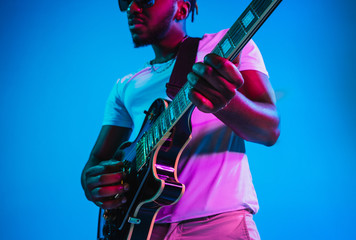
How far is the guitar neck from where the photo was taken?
0.65m

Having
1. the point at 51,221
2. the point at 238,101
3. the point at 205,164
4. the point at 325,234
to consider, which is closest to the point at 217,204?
the point at 205,164

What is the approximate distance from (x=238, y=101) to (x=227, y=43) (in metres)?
0.16

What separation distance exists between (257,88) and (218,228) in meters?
0.48

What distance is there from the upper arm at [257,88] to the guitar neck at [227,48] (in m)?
0.26

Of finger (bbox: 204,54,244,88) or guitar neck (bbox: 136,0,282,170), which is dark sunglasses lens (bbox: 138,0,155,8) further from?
finger (bbox: 204,54,244,88)

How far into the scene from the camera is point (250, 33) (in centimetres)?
67

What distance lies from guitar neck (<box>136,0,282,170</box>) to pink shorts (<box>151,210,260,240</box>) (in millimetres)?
265

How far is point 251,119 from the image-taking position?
0.85 metres

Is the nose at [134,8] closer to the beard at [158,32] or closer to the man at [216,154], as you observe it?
the beard at [158,32]

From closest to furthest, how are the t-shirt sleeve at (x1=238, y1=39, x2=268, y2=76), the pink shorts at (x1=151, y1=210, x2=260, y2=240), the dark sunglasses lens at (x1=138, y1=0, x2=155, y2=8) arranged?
the pink shorts at (x1=151, y1=210, x2=260, y2=240)
the t-shirt sleeve at (x1=238, y1=39, x2=268, y2=76)
the dark sunglasses lens at (x1=138, y1=0, x2=155, y2=8)

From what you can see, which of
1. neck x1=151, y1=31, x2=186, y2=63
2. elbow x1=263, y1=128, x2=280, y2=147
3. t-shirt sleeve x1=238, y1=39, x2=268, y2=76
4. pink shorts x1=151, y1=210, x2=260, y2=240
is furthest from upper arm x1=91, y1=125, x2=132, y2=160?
elbow x1=263, y1=128, x2=280, y2=147

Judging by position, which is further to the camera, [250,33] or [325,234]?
[325,234]

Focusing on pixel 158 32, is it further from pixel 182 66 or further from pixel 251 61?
pixel 251 61

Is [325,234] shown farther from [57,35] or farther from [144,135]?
[57,35]
